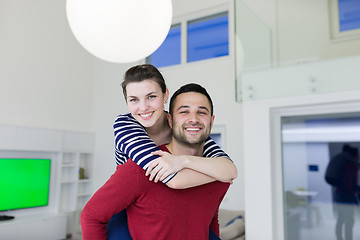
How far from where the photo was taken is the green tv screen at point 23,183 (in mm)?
5094

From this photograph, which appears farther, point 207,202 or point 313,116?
point 313,116

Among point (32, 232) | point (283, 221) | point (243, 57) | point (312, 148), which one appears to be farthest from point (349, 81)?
point (32, 232)

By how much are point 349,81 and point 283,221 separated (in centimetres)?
132

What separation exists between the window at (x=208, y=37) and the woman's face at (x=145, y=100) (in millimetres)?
4226

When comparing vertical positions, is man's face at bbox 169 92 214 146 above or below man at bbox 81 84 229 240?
above

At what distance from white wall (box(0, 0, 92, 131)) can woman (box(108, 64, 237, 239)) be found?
4.61 metres

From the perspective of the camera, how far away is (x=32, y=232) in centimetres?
508

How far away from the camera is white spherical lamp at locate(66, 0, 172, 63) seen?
154 cm

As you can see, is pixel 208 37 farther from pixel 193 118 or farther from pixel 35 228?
pixel 193 118

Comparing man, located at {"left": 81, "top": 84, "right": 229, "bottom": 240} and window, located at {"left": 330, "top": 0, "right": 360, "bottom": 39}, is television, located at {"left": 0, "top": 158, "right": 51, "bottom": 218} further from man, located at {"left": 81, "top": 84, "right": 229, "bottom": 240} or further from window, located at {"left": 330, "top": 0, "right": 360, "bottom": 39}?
window, located at {"left": 330, "top": 0, "right": 360, "bottom": 39}

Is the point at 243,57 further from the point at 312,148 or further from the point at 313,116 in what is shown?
the point at 312,148

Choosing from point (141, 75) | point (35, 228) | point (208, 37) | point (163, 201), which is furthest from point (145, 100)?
point (35, 228)

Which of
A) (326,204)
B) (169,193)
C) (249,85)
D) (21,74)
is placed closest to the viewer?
(169,193)

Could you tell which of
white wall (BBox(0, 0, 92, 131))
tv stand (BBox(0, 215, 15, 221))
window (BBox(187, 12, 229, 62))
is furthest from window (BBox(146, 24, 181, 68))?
tv stand (BBox(0, 215, 15, 221))
